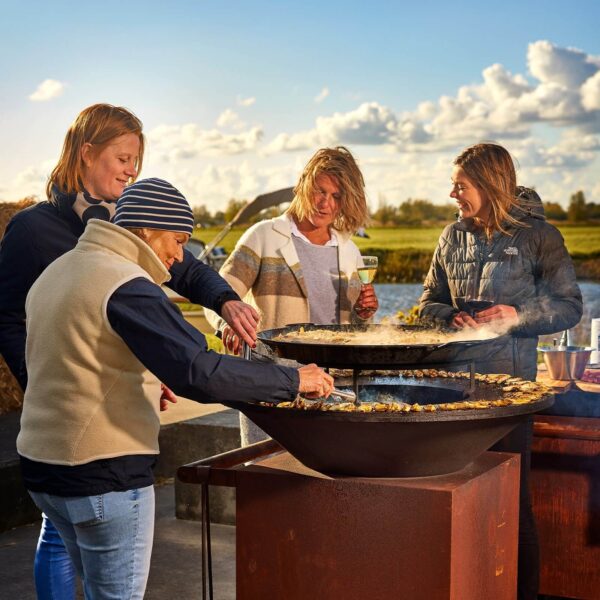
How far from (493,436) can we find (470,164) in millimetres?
1328

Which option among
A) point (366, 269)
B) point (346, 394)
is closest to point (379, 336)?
point (346, 394)

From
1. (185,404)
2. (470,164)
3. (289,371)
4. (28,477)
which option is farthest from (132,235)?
(185,404)

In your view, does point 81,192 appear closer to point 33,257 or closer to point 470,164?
point 33,257

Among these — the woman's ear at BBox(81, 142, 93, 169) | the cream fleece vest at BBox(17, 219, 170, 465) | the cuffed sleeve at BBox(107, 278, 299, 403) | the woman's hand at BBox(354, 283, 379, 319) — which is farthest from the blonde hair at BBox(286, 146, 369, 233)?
the cuffed sleeve at BBox(107, 278, 299, 403)

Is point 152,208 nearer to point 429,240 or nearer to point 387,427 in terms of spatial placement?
point 387,427

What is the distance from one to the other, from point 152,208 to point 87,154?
2.86 feet

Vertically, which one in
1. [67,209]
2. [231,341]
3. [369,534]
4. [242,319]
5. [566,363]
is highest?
[67,209]

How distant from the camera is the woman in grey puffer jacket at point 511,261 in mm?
3348

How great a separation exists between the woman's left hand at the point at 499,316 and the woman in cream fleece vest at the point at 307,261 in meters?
0.53

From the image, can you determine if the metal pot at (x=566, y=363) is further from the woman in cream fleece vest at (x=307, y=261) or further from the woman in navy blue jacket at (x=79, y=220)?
the woman in navy blue jacket at (x=79, y=220)

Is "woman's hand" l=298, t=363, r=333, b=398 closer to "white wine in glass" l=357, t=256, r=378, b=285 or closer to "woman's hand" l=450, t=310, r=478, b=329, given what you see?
"woman's hand" l=450, t=310, r=478, b=329

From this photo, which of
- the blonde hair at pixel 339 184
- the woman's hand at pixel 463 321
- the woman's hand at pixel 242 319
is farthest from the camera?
the blonde hair at pixel 339 184

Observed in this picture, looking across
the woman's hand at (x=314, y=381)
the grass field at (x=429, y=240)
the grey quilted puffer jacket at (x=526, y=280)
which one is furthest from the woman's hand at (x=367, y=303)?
the grass field at (x=429, y=240)

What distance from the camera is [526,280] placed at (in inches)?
134
